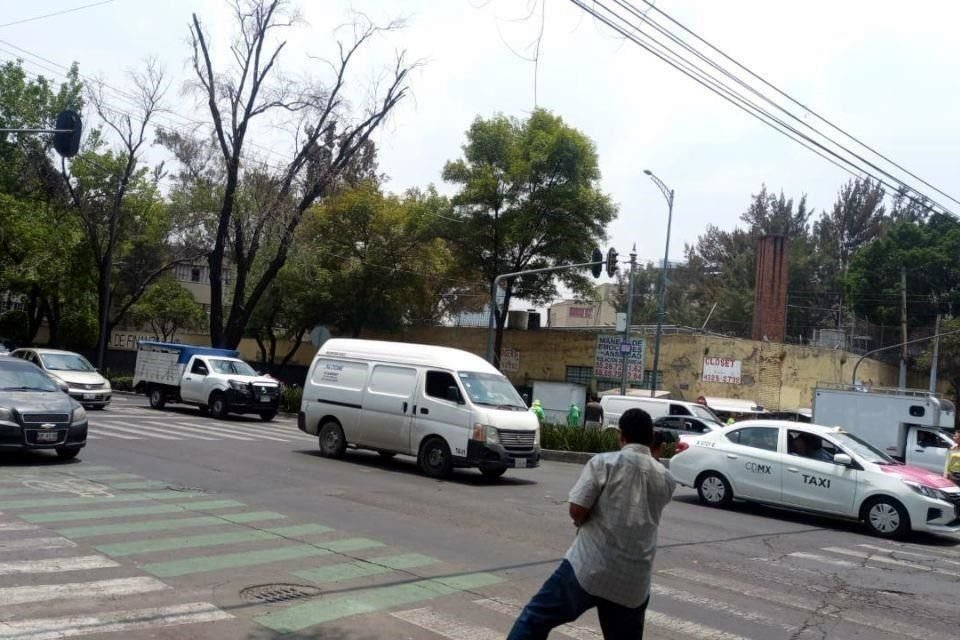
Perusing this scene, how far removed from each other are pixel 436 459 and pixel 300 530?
5.81m

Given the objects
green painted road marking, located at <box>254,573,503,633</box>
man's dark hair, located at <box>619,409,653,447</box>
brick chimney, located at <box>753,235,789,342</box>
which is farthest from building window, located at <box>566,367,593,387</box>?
man's dark hair, located at <box>619,409,653,447</box>

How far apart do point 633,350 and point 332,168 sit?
1326 cm

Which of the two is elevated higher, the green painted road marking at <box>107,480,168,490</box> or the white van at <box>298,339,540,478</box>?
the white van at <box>298,339,540,478</box>

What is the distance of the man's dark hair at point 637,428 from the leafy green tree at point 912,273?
52.2 meters

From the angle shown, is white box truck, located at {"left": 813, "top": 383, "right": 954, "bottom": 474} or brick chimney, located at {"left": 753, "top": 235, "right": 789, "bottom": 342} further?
brick chimney, located at {"left": 753, "top": 235, "right": 789, "bottom": 342}

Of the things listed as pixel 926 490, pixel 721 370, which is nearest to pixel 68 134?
pixel 926 490

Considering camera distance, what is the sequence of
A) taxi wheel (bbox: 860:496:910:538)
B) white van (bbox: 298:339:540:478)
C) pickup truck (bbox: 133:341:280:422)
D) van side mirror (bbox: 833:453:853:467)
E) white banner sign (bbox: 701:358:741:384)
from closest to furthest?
taxi wheel (bbox: 860:496:910:538), van side mirror (bbox: 833:453:853:467), white van (bbox: 298:339:540:478), pickup truck (bbox: 133:341:280:422), white banner sign (bbox: 701:358:741:384)

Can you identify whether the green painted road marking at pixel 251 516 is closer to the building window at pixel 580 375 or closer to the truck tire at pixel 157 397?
the truck tire at pixel 157 397

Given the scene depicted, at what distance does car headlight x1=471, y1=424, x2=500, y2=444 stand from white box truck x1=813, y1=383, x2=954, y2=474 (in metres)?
11.7

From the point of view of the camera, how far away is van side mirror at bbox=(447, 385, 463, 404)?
50.7 ft

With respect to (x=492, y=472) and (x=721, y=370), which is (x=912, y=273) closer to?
(x=721, y=370)

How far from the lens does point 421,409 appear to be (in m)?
15.8

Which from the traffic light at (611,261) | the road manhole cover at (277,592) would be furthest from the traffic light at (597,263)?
the road manhole cover at (277,592)

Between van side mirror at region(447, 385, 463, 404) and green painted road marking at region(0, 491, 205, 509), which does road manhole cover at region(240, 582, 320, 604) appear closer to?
green painted road marking at region(0, 491, 205, 509)
